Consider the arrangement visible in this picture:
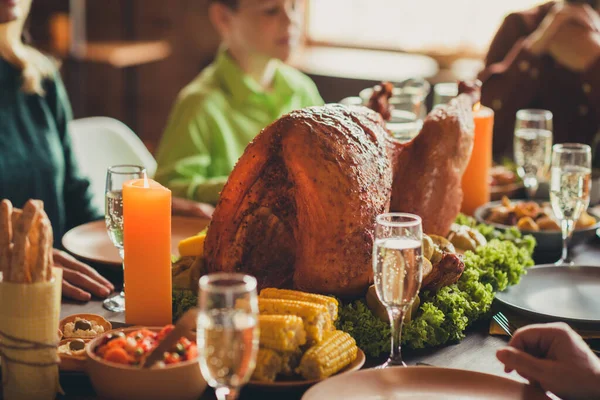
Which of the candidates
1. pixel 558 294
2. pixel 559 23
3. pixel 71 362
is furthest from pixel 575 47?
pixel 71 362

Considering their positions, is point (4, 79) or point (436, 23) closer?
point (4, 79)

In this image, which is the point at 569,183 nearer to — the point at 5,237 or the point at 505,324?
the point at 505,324

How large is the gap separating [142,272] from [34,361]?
1.04ft

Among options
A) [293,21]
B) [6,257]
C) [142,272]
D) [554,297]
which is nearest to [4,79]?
[293,21]

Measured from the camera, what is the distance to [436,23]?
18.4 ft

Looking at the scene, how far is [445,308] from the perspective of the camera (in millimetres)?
1597

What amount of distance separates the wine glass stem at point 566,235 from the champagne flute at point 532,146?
15.7 inches

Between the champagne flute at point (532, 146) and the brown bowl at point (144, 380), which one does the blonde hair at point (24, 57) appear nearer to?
the champagne flute at point (532, 146)

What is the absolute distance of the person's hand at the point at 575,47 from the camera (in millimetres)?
3090

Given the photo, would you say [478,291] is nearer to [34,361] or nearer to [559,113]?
[34,361]

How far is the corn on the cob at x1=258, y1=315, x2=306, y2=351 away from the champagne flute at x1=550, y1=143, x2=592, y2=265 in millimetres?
915

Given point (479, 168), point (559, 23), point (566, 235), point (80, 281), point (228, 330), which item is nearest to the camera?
point (228, 330)

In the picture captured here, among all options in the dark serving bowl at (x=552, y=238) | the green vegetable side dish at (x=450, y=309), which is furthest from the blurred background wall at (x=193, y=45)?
the green vegetable side dish at (x=450, y=309)

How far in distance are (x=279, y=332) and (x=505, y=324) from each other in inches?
21.1
